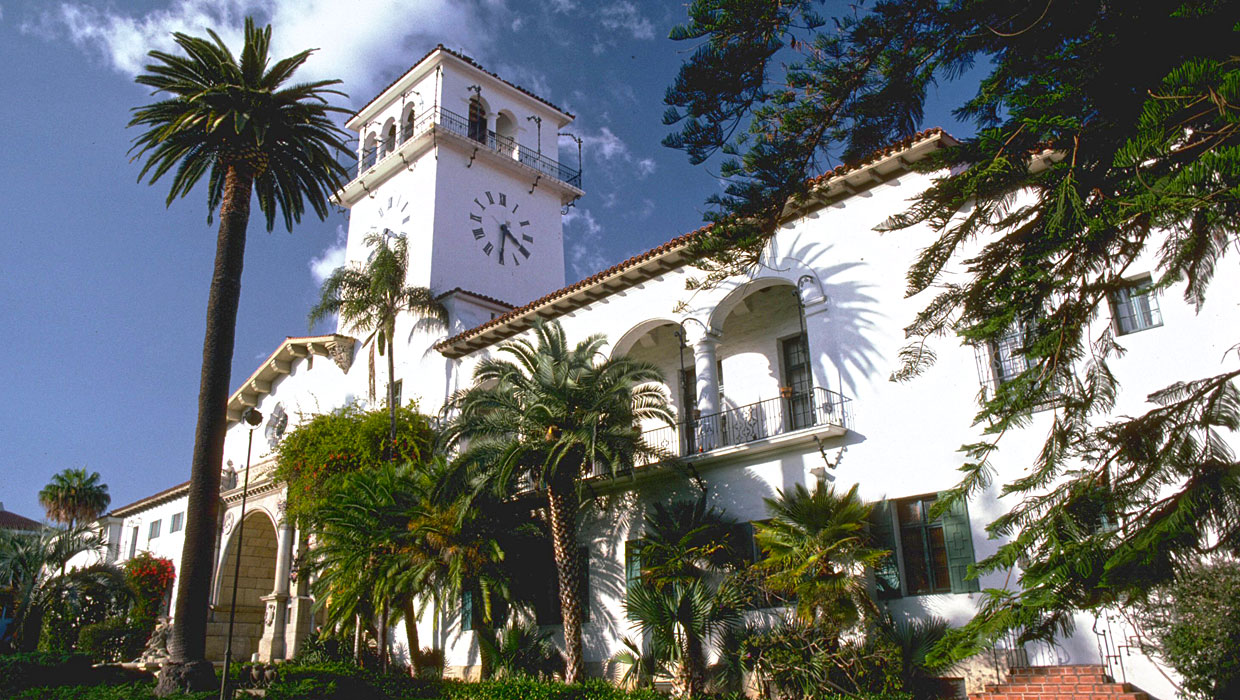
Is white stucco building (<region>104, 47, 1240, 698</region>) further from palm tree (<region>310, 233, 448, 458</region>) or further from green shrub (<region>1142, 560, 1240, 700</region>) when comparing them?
green shrub (<region>1142, 560, 1240, 700</region>)

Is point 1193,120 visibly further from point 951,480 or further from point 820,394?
point 820,394

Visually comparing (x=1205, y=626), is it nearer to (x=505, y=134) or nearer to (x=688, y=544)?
(x=688, y=544)

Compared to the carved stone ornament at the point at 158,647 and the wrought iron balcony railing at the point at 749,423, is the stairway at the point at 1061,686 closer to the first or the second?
the wrought iron balcony railing at the point at 749,423

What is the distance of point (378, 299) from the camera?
26344mm

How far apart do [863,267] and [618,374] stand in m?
5.27

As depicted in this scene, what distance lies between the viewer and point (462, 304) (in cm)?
2755

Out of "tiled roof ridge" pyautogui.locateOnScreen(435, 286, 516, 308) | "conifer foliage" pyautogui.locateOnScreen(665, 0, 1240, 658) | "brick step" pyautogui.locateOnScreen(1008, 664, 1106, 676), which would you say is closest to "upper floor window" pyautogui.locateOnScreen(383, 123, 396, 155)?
"tiled roof ridge" pyautogui.locateOnScreen(435, 286, 516, 308)

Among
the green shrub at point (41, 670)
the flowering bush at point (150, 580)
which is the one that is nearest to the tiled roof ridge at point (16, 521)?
the flowering bush at point (150, 580)

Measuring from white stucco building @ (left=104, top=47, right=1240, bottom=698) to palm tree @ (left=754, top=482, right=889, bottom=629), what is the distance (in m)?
0.88

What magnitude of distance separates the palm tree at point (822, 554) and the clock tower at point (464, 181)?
17113mm

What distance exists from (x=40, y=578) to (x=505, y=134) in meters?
22.2

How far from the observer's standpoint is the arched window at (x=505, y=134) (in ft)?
112

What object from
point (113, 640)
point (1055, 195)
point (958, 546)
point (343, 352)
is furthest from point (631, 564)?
point (113, 640)

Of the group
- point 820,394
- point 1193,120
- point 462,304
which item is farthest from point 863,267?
point 462,304
